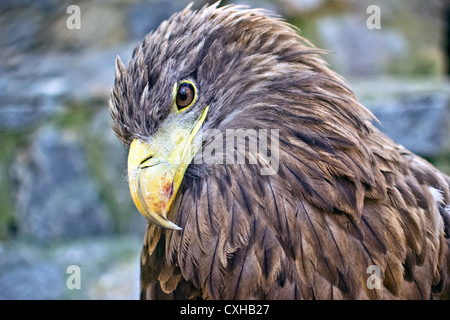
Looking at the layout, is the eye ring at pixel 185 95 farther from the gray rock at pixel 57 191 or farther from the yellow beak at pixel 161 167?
the gray rock at pixel 57 191

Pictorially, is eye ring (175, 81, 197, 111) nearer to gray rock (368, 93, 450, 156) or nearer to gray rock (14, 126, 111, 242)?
gray rock (368, 93, 450, 156)

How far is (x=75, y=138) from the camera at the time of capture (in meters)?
3.68

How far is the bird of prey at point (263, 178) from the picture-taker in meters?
1.46

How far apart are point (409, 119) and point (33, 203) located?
3.11 meters

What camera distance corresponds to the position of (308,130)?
5.02 feet

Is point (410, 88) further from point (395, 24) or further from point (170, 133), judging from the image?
point (170, 133)

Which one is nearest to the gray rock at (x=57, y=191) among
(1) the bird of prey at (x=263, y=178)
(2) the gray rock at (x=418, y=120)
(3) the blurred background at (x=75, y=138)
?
(3) the blurred background at (x=75, y=138)

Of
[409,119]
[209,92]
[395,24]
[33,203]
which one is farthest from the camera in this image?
[395,24]

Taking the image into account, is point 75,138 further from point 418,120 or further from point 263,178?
point 418,120

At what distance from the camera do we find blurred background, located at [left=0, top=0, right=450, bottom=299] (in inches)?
137

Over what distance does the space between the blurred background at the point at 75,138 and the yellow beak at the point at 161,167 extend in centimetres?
207

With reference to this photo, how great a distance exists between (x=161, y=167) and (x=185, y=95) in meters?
0.27

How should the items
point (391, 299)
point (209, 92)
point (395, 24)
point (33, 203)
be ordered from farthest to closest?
point (395, 24) < point (33, 203) < point (209, 92) < point (391, 299)

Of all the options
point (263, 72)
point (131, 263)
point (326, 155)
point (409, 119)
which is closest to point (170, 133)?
point (263, 72)
